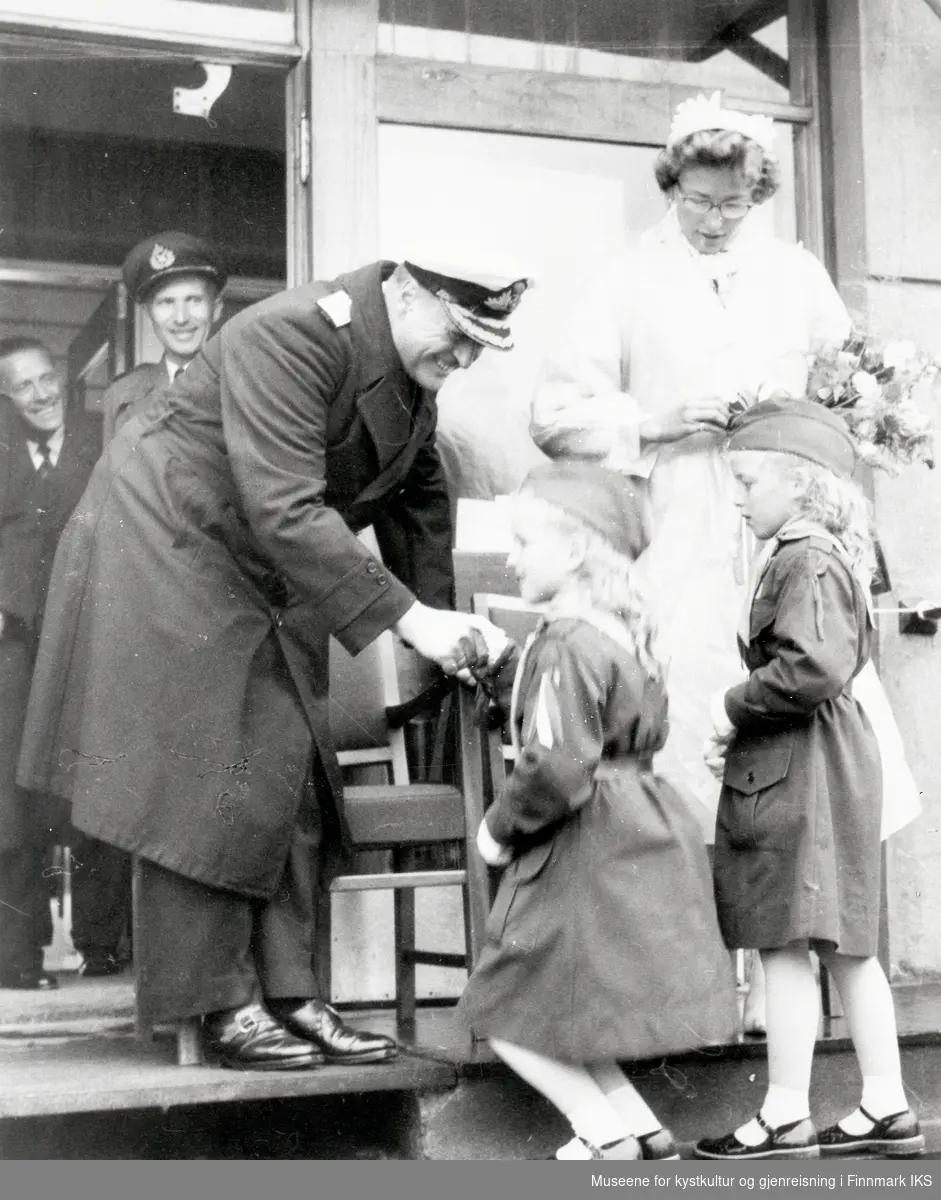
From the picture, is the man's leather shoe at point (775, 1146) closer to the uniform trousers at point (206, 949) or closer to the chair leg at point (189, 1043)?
the uniform trousers at point (206, 949)

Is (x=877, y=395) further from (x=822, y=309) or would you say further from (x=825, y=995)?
(x=825, y=995)

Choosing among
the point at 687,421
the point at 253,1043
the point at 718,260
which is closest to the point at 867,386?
the point at 687,421

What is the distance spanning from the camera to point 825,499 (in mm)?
3279

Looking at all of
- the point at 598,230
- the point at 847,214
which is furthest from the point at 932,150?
the point at 598,230

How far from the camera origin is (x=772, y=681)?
3121 mm

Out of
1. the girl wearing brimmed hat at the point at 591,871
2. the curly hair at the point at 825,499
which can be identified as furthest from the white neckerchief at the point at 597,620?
the curly hair at the point at 825,499

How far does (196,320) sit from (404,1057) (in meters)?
2.47

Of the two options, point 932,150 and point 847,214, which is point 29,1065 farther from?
point 932,150

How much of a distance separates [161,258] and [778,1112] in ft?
9.85

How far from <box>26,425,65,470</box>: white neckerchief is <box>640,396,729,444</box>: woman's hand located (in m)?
2.20

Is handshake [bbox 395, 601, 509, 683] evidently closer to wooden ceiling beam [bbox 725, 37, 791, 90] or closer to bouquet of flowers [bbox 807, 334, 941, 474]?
bouquet of flowers [bbox 807, 334, 941, 474]

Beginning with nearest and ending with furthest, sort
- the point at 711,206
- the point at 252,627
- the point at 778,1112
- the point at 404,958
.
A: 1. the point at 778,1112
2. the point at 252,627
3. the point at 404,958
4. the point at 711,206

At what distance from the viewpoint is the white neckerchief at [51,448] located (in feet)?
17.3

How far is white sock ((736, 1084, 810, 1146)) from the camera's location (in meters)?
3.09
